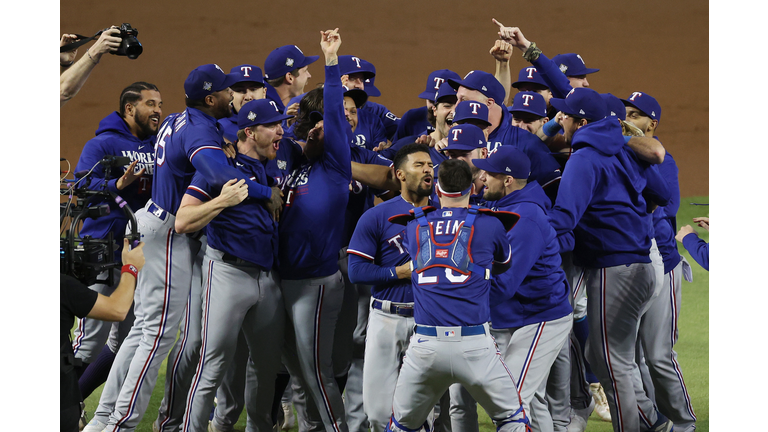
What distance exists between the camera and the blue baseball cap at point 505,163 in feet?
9.47

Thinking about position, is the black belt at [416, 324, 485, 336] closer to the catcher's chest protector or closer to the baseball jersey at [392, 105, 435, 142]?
the catcher's chest protector

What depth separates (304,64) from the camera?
424 cm

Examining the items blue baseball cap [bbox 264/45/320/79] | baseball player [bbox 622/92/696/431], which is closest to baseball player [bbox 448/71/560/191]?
baseball player [bbox 622/92/696/431]

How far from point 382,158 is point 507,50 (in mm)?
1180

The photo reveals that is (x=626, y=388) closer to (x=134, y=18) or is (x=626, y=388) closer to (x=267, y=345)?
(x=267, y=345)

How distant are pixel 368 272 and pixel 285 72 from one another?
1809 mm

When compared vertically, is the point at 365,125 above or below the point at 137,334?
above

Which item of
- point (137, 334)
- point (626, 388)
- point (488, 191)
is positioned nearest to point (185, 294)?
point (137, 334)

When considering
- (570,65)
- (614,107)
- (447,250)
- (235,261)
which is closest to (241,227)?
(235,261)

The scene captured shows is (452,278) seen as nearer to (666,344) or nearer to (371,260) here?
(371,260)

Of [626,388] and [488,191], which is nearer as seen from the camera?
[488,191]

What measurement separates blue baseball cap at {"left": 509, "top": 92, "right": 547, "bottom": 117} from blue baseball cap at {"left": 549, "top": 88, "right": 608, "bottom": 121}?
0.46 meters

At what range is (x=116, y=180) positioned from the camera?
12.4 ft

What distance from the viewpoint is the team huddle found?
9.45 ft
